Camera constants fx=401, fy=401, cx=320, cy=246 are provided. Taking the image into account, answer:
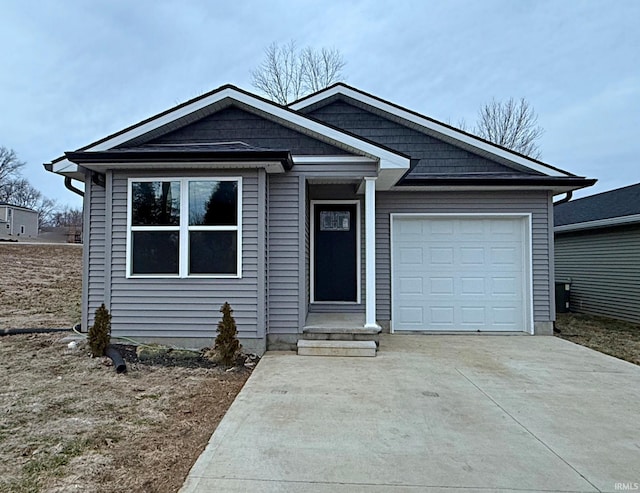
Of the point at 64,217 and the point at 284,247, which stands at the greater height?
the point at 64,217

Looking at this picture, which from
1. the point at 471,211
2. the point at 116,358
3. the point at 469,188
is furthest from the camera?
the point at 471,211

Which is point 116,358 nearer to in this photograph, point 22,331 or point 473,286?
point 22,331

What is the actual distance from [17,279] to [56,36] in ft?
25.8

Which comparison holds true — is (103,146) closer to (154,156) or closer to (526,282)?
(154,156)

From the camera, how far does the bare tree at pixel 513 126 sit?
72.0ft

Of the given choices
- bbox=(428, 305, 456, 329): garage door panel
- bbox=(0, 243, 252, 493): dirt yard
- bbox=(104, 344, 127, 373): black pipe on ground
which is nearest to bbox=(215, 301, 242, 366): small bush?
bbox=(0, 243, 252, 493): dirt yard

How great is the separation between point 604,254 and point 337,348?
845 centimetres

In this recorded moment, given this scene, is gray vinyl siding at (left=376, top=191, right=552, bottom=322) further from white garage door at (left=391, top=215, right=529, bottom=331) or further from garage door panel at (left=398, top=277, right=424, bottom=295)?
garage door panel at (left=398, top=277, right=424, bottom=295)

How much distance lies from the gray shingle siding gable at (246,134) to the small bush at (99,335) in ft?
9.10

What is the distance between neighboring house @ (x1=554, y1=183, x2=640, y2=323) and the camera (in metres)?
9.36

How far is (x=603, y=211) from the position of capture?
35.1 feet

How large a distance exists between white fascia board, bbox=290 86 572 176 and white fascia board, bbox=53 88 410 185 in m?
2.47

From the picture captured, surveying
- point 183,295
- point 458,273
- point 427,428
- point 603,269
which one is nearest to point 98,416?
point 183,295

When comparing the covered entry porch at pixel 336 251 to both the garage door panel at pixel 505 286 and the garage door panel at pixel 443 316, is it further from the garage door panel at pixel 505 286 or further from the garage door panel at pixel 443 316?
the garage door panel at pixel 505 286
